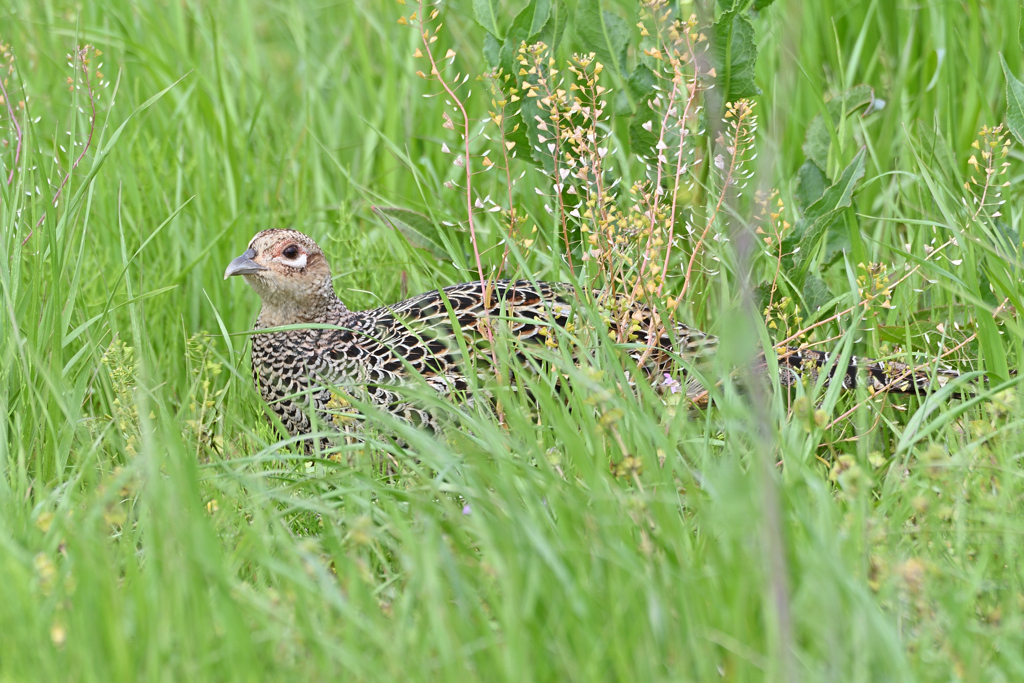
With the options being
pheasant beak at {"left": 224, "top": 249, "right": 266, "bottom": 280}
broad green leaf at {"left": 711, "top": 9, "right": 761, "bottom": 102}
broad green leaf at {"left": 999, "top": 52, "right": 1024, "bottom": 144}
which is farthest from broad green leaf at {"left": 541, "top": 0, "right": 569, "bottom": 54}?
broad green leaf at {"left": 999, "top": 52, "right": 1024, "bottom": 144}

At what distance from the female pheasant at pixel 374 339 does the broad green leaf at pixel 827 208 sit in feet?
1.25

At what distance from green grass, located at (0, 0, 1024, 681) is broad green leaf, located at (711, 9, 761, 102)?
1.97 feet

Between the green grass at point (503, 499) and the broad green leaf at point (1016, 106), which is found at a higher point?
the broad green leaf at point (1016, 106)

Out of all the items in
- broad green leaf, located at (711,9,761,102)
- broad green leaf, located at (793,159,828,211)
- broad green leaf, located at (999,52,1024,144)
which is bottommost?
broad green leaf, located at (793,159,828,211)

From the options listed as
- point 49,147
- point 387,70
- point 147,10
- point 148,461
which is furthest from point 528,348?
point 147,10

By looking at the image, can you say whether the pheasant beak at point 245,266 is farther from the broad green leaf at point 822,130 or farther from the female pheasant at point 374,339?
the broad green leaf at point 822,130

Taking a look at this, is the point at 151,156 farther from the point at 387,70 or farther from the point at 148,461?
the point at 148,461

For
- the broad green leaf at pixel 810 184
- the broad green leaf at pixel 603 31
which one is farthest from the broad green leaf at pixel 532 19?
the broad green leaf at pixel 810 184

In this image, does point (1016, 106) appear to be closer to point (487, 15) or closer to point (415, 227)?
point (487, 15)

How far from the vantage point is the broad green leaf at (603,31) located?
4.08m

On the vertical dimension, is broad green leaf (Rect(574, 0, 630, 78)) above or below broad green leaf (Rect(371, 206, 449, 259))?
above

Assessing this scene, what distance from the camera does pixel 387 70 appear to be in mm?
5715

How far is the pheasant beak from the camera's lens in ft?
13.7

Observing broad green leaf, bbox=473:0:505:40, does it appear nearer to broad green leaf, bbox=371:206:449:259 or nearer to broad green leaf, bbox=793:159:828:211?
broad green leaf, bbox=371:206:449:259
